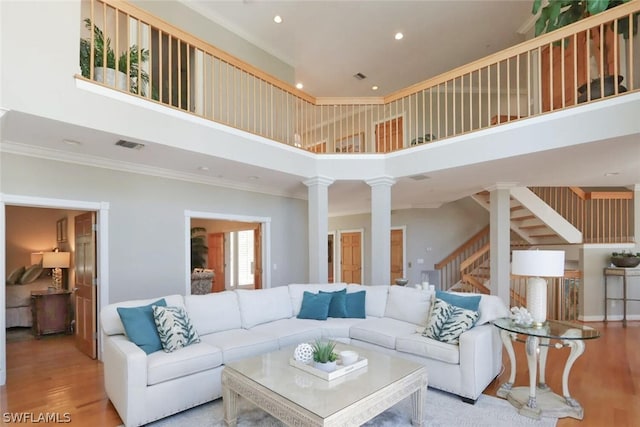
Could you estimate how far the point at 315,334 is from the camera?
13.4 ft

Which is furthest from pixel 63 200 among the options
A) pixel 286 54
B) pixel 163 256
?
pixel 286 54

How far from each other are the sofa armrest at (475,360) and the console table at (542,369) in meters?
0.17

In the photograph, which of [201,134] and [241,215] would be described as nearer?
[201,134]

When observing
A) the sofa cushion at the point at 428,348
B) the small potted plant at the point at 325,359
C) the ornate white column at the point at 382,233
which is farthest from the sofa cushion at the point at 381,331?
the ornate white column at the point at 382,233

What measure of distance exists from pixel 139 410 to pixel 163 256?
2.58 meters

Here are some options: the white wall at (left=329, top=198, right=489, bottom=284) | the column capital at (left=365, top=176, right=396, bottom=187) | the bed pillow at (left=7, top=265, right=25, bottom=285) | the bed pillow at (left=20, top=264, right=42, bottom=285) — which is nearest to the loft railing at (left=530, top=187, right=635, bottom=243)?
the white wall at (left=329, top=198, right=489, bottom=284)

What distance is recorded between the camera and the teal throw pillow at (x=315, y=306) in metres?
4.43

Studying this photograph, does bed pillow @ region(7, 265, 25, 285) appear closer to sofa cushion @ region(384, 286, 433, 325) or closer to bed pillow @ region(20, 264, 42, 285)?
bed pillow @ region(20, 264, 42, 285)

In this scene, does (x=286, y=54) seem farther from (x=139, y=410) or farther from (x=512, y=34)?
(x=139, y=410)

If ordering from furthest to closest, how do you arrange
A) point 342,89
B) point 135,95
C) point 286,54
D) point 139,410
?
point 342,89 → point 286,54 → point 135,95 → point 139,410

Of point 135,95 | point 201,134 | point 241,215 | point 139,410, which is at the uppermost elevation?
point 135,95

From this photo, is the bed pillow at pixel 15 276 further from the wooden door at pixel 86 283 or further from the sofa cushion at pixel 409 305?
the sofa cushion at pixel 409 305

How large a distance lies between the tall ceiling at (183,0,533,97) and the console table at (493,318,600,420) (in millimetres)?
4956

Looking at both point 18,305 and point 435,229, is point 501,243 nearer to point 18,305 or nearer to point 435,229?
point 435,229
